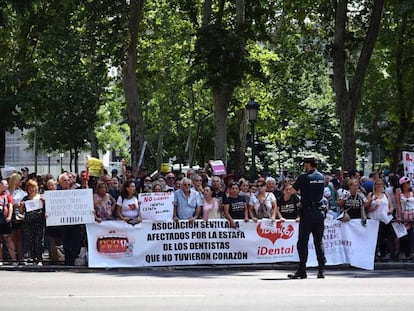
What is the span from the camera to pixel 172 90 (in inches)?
1845

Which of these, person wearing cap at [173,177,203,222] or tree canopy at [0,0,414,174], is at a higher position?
tree canopy at [0,0,414,174]

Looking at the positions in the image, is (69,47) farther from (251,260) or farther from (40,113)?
(251,260)

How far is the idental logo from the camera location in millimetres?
16797

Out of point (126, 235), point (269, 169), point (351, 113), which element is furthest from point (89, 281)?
point (269, 169)

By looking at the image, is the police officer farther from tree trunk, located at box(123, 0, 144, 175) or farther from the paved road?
tree trunk, located at box(123, 0, 144, 175)

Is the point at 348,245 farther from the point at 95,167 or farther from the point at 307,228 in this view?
the point at 95,167

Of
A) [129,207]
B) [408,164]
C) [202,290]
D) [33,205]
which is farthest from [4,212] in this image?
[408,164]

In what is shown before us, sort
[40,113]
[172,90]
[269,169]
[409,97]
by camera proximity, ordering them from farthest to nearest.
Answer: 1. [269,169]
2. [172,90]
3. [409,97]
4. [40,113]

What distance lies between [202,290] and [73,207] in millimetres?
5014

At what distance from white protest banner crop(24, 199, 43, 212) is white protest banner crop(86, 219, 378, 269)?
1134mm

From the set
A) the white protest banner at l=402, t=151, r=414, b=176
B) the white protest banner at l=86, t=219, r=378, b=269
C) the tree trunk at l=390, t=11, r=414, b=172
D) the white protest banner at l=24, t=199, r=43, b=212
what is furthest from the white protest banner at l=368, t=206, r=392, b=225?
the tree trunk at l=390, t=11, r=414, b=172

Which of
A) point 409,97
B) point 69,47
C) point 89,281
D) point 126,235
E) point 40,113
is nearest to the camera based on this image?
point 89,281

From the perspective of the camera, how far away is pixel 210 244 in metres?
16.7

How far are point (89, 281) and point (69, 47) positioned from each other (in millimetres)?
14082
